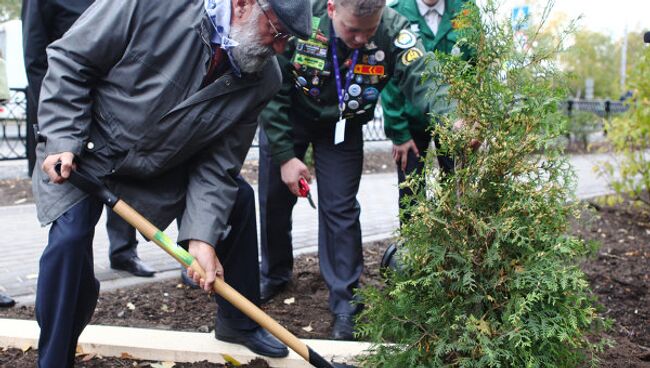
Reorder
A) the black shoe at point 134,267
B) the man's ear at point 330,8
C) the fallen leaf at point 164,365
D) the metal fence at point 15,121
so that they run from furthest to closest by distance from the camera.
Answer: the metal fence at point 15,121, the black shoe at point 134,267, the man's ear at point 330,8, the fallen leaf at point 164,365

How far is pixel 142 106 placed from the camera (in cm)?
285

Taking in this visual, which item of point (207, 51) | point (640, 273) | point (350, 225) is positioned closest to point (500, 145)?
point (207, 51)

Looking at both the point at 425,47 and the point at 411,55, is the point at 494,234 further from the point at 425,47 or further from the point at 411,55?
the point at 425,47

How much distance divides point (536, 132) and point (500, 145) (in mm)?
167

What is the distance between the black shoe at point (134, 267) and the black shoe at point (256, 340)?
1.57 metres

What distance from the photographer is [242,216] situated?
10.8 ft

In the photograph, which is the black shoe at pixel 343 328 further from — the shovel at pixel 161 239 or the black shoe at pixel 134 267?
the black shoe at pixel 134 267

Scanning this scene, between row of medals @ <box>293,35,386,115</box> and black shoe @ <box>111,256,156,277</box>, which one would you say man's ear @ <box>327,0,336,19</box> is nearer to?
row of medals @ <box>293,35,386,115</box>

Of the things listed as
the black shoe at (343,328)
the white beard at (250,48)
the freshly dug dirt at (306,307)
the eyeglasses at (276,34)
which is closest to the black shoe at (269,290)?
the freshly dug dirt at (306,307)

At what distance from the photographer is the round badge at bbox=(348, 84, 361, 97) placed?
380 centimetres

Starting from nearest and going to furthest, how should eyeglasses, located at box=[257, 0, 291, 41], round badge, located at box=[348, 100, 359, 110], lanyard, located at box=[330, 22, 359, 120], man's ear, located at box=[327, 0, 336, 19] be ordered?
eyeglasses, located at box=[257, 0, 291, 41]
man's ear, located at box=[327, 0, 336, 19]
lanyard, located at box=[330, 22, 359, 120]
round badge, located at box=[348, 100, 359, 110]

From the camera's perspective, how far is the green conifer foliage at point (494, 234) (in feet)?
7.71

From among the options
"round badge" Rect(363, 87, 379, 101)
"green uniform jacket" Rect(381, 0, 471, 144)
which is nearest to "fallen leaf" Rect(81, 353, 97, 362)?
"round badge" Rect(363, 87, 379, 101)

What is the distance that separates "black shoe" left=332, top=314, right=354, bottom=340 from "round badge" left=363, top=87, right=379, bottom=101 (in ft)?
3.76
